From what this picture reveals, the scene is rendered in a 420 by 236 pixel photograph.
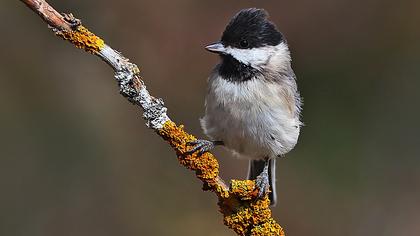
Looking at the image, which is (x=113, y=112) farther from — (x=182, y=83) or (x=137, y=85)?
(x=137, y=85)

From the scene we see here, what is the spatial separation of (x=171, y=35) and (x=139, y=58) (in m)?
0.33

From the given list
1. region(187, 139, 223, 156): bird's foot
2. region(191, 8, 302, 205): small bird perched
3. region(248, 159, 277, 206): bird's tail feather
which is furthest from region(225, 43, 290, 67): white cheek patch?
region(248, 159, 277, 206): bird's tail feather

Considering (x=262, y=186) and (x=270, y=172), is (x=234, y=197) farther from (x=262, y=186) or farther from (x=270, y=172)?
(x=270, y=172)

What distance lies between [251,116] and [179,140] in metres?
0.69

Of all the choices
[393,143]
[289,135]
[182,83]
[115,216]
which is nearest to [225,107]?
[289,135]

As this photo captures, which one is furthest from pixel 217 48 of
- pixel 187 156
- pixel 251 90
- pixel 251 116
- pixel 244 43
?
pixel 187 156

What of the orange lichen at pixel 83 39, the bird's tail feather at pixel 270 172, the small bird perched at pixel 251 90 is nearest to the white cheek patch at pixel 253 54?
the small bird perched at pixel 251 90

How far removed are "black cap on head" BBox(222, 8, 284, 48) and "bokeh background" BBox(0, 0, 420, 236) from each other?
1843mm

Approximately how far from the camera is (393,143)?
17.0 feet

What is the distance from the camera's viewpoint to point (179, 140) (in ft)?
8.48

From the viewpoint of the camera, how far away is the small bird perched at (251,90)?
3.18 metres

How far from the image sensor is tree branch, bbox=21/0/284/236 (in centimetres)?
234

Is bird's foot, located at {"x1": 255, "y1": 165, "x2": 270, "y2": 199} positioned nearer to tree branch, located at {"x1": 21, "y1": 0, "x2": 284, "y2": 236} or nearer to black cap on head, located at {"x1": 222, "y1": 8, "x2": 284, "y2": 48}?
tree branch, located at {"x1": 21, "y1": 0, "x2": 284, "y2": 236}

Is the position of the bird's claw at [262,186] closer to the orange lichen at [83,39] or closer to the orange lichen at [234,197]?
the orange lichen at [234,197]
